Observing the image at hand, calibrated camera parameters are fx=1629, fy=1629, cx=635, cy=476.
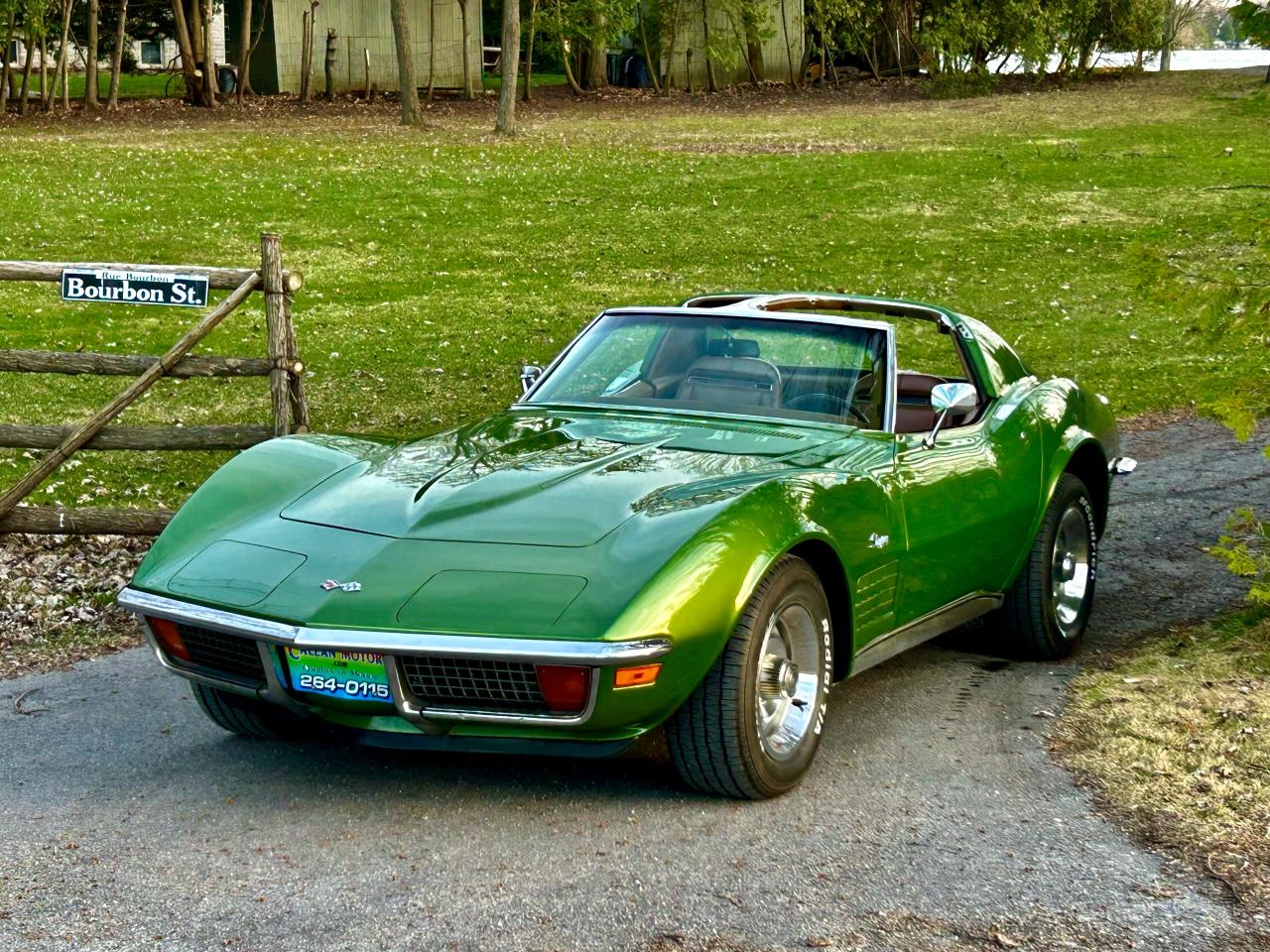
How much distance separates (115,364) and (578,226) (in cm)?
1410

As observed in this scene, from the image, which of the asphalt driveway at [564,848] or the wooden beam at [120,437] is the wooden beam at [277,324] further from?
the asphalt driveway at [564,848]

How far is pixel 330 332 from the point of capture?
621 inches

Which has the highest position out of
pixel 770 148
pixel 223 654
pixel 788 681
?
pixel 770 148

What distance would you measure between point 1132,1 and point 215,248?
25083 millimetres

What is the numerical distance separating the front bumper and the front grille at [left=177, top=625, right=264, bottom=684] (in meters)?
0.04

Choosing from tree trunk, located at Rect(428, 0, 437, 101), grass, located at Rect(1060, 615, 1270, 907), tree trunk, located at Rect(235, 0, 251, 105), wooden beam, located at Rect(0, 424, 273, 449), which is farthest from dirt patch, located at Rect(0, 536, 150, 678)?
tree trunk, located at Rect(428, 0, 437, 101)

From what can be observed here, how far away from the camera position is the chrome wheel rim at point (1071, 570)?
701cm

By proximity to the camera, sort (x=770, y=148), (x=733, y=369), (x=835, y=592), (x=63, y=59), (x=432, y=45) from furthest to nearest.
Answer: (x=432, y=45), (x=63, y=59), (x=770, y=148), (x=733, y=369), (x=835, y=592)

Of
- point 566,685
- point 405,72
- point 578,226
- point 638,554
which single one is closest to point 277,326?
point 638,554

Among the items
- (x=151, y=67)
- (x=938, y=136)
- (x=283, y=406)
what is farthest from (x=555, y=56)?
(x=283, y=406)

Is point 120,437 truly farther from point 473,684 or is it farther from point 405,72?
point 405,72

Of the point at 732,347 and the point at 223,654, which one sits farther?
the point at 732,347

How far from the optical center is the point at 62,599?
26.2 feet

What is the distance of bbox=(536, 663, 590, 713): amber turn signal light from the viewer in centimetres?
460
